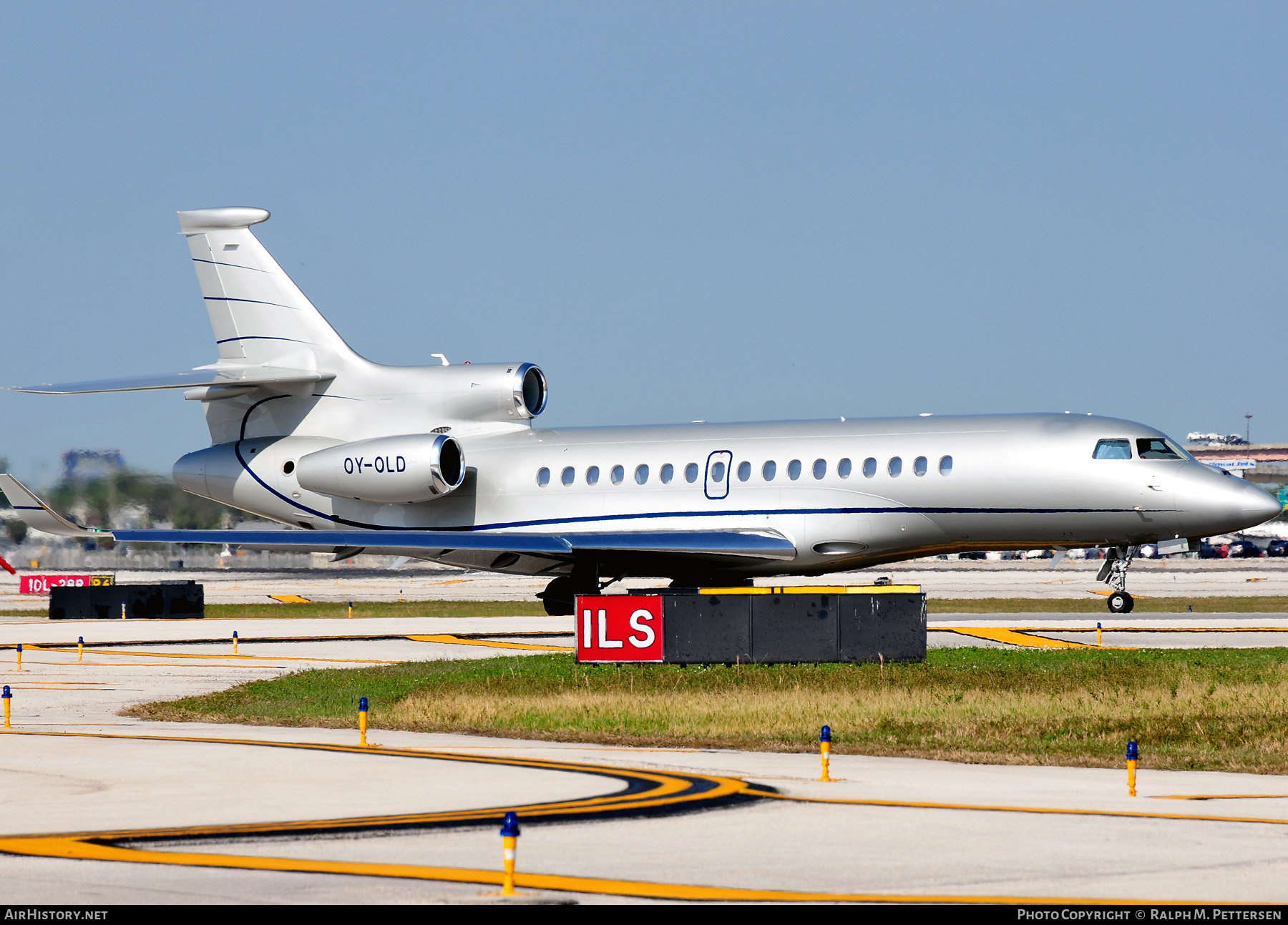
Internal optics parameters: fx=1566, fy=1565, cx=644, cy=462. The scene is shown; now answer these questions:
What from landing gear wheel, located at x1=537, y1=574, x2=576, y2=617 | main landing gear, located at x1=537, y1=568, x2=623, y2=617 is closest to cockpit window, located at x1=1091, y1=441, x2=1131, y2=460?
main landing gear, located at x1=537, y1=568, x2=623, y2=617

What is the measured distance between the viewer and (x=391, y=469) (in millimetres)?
37062

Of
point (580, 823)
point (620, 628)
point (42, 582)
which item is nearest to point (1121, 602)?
point (620, 628)

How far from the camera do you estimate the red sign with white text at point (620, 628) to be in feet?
79.0

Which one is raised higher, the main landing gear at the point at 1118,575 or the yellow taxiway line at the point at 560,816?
the main landing gear at the point at 1118,575

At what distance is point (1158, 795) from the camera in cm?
1322

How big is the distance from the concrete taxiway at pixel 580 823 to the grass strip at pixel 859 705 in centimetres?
115

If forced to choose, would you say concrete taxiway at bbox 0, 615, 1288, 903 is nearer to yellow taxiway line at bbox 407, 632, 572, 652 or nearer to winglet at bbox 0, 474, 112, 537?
yellow taxiway line at bbox 407, 632, 572, 652

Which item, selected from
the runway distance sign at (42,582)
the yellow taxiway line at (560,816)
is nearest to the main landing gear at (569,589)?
the yellow taxiway line at (560,816)

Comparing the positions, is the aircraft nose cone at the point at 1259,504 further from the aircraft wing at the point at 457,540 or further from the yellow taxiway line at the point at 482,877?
the yellow taxiway line at the point at 482,877

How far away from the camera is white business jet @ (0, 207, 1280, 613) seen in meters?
32.6

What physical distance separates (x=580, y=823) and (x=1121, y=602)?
87.0ft

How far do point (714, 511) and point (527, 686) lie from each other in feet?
42.6

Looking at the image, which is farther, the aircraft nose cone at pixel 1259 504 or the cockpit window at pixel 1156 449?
the cockpit window at pixel 1156 449

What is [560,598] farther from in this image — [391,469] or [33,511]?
[33,511]
